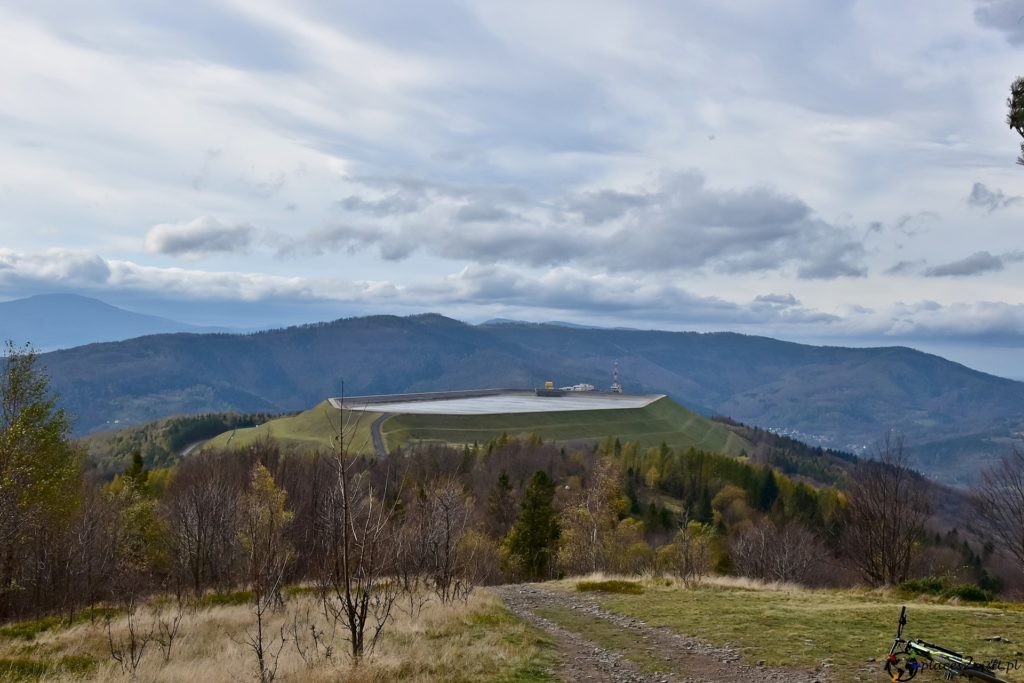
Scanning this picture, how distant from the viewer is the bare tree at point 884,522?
37.3 m

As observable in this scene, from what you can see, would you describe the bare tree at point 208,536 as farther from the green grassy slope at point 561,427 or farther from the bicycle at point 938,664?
the green grassy slope at point 561,427

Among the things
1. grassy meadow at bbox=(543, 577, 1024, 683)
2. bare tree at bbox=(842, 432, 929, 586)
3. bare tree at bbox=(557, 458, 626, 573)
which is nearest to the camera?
grassy meadow at bbox=(543, 577, 1024, 683)

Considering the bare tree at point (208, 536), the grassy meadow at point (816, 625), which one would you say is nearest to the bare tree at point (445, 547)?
the grassy meadow at point (816, 625)

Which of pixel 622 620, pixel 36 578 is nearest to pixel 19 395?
pixel 36 578

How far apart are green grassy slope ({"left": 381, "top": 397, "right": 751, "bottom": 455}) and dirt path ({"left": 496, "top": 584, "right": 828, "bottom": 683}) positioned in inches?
4795

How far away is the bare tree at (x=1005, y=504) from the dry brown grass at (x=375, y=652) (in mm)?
26457

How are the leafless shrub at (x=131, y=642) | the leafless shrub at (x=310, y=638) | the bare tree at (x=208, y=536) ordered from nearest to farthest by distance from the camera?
the leafless shrub at (x=310, y=638) → the leafless shrub at (x=131, y=642) → the bare tree at (x=208, y=536)

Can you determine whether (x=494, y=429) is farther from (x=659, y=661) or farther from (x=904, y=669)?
(x=904, y=669)

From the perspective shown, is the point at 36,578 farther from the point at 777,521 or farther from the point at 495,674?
the point at 777,521

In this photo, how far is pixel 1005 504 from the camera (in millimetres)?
37312

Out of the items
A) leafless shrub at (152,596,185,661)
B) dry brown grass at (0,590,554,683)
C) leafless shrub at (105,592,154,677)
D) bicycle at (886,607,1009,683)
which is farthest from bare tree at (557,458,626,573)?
bicycle at (886,607,1009,683)

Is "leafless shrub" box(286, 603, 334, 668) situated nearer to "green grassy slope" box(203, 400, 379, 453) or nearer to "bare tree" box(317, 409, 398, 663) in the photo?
"bare tree" box(317, 409, 398, 663)

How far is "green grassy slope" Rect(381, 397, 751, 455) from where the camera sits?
15188 centimetres

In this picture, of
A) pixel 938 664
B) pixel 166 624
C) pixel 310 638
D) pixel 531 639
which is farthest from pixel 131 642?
pixel 938 664
